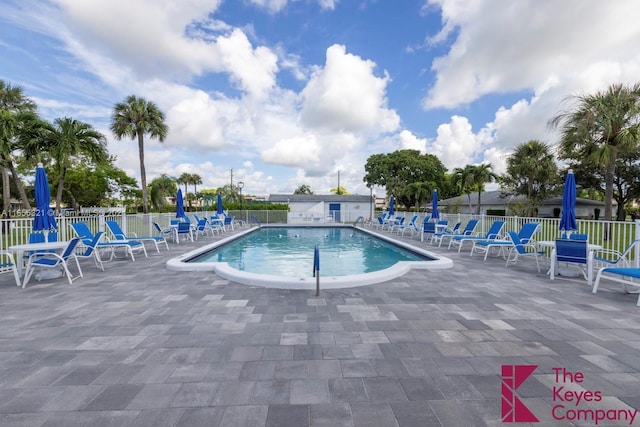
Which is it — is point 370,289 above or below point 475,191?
below

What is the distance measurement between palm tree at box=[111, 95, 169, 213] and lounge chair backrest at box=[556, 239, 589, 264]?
19.4m

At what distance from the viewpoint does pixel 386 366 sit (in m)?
2.43

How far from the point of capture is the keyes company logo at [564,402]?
1843mm

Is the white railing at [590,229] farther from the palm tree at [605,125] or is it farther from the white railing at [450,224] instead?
the palm tree at [605,125]

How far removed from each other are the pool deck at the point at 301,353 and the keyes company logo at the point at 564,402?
40 mm

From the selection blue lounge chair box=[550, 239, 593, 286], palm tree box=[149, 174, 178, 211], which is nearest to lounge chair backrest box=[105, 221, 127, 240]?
blue lounge chair box=[550, 239, 593, 286]

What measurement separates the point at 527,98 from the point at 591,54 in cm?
500

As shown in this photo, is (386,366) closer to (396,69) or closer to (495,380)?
(495,380)

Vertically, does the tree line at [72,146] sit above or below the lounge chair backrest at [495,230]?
above

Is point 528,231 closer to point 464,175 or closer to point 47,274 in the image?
point 47,274

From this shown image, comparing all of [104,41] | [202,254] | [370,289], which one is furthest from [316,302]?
[104,41]

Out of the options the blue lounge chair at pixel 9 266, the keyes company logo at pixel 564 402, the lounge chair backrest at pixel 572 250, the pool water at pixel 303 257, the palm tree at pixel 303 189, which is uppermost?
the palm tree at pixel 303 189

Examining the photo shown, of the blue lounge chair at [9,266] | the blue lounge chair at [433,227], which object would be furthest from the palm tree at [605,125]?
the blue lounge chair at [9,266]

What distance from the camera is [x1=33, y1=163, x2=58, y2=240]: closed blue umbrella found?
5.85 metres
